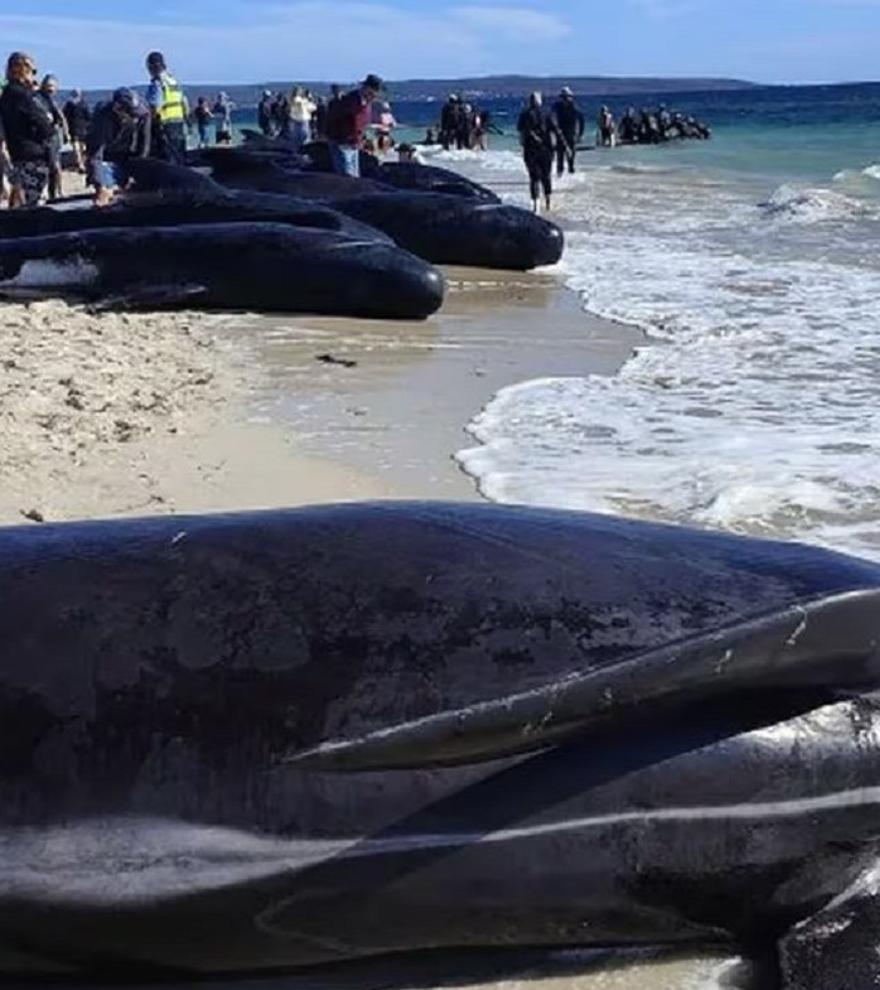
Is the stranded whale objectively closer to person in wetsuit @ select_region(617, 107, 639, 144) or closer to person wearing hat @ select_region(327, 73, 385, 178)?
person wearing hat @ select_region(327, 73, 385, 178)

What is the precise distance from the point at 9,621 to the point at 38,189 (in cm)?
1578

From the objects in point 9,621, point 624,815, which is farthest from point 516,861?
point 9,621

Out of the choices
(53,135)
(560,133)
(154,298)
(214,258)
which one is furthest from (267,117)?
(154,298)

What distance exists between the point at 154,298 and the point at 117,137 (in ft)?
26.0

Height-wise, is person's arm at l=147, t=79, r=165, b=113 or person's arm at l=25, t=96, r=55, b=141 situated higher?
person's arm at l=147, t=79, r=165, b=113

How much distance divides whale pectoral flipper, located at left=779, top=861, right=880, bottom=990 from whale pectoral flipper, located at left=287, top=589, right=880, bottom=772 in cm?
41

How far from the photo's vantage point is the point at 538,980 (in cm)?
345

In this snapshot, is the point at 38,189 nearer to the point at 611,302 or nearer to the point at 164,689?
the point at 611,302

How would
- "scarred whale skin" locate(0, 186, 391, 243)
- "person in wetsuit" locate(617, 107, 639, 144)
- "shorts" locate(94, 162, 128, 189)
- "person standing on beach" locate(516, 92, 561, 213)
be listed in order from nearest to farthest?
1. "scarred whale skin" locate(0, 186, 391, 243)
2. "shorts" locate(94, 162, 128, 189)
3. "person standing on beach" locate(516, 92, 561, 213)
4. "person in wetsuit" locate(617, 107, 639, 144)

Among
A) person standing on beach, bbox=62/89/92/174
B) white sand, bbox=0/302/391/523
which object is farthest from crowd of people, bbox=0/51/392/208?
person standing on beach, bbox=62/89/92/174

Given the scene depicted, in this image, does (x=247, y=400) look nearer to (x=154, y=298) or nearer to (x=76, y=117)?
(x=154, y=298)

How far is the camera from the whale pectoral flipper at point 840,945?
10.6 ft

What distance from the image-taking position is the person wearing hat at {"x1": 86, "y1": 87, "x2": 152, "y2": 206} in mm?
20469

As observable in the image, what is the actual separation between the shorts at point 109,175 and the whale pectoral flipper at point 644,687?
17180 millimetres
